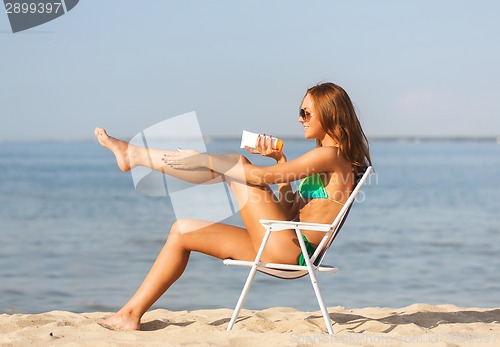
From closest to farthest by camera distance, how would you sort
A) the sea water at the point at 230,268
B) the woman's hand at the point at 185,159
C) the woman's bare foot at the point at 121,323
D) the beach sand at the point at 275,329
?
the beach sand at the point at 275,329, the woman's hand at the point at 185,159, the woman's bare foot at the point at 121,323, the sea water at the point at 230,268

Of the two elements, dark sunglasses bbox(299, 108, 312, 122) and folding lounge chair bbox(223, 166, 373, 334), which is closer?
folding lounge chair bbox(223, 166, 373, 334)

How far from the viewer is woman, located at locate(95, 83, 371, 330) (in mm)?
4066

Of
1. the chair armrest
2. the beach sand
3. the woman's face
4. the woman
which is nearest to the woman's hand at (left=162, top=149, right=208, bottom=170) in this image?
the woman

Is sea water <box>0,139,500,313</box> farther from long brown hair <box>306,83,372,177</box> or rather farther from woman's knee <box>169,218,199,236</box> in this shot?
long brown hair <box>306,83,372,177</box>

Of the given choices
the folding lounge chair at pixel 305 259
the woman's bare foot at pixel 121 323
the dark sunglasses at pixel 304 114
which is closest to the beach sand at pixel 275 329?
the woman's bare foot at pixel 121 323

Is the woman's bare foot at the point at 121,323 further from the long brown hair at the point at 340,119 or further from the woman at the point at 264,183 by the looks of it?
→ the long brown hair at the point at 340,119

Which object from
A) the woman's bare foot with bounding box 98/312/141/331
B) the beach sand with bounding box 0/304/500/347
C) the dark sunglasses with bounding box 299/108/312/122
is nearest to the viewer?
the beach sand with bounding box 0/304/500/347

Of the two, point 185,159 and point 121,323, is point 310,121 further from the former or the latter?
point 121,323

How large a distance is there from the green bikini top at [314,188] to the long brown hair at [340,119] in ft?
0.63

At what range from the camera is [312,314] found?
5.04 m

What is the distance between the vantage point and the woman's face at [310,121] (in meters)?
4.25

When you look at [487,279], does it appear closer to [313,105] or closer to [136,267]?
[136,267]

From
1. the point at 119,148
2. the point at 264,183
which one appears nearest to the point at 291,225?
the point at 264,183

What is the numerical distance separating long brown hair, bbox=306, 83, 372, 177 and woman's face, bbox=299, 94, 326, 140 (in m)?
0.03
